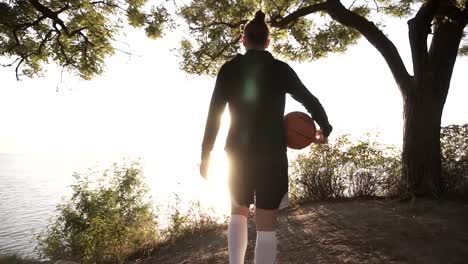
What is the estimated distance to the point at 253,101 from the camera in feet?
8.98

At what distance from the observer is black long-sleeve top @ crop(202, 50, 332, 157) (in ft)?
8.98

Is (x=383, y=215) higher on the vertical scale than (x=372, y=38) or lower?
lower

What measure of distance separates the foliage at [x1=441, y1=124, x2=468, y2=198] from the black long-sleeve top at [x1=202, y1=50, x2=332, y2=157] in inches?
233

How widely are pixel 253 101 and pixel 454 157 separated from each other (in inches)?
255

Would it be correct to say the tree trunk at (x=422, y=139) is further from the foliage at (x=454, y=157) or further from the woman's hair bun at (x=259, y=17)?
the woman's hair bun at (x=259, y=17)

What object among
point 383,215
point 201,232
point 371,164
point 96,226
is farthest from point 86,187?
point 383,215

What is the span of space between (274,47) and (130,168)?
8925 millimetres

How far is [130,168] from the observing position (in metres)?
17.0

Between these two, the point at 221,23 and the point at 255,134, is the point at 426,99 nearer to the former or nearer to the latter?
the point at 221,23

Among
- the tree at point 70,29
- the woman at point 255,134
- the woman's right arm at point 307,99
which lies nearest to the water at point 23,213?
the tree at point 70,29

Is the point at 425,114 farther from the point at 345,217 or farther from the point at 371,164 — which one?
the point at 345,217

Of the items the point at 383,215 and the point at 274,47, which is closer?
the point at 383,215

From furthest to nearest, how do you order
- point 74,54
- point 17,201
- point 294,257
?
1. point 17,201
2. point 74,54
3. point 294,257

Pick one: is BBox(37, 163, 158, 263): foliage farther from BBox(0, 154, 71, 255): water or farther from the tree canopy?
BBox(0, 154, 71, 255): water
